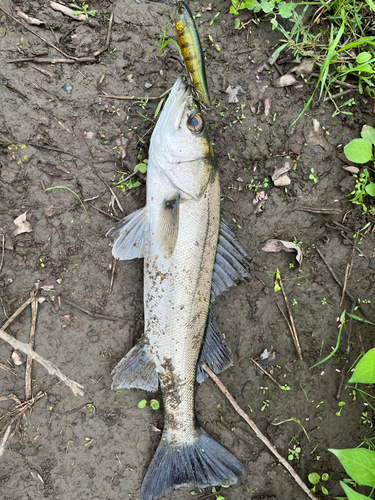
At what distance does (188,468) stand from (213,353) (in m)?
1.07

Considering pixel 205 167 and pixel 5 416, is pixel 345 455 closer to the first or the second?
pixel 205 167

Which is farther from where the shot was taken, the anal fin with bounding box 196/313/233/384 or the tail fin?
the anal fin with bounding box 196/313/233/384

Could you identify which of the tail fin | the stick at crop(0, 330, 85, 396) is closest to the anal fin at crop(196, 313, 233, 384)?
the tail fin

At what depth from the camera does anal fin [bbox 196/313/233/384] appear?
339 cm

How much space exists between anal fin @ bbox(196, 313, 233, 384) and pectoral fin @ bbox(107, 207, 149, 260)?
971 millimetres

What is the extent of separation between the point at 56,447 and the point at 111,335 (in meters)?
1.19

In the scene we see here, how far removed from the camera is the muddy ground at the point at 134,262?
11.0 ft

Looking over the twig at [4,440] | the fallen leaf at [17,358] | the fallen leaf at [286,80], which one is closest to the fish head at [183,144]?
the fallen leaf at [286,80]

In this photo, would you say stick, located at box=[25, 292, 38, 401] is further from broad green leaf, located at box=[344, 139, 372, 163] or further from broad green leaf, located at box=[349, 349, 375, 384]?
Answer: broad green leaf, located at box=[344, 139, 372, 163]

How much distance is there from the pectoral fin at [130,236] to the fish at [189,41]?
1.33 m

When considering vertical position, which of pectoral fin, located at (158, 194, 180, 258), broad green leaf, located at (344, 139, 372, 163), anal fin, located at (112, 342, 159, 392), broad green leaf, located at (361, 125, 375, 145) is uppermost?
broad green leaf, located at (361, 125, 375, 145)

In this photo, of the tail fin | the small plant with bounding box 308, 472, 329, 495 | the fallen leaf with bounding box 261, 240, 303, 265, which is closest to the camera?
the tail fin

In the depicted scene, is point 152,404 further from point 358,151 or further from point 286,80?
point 286,80

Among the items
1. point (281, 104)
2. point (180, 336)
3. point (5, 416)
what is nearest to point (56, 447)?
point (5, 416)
